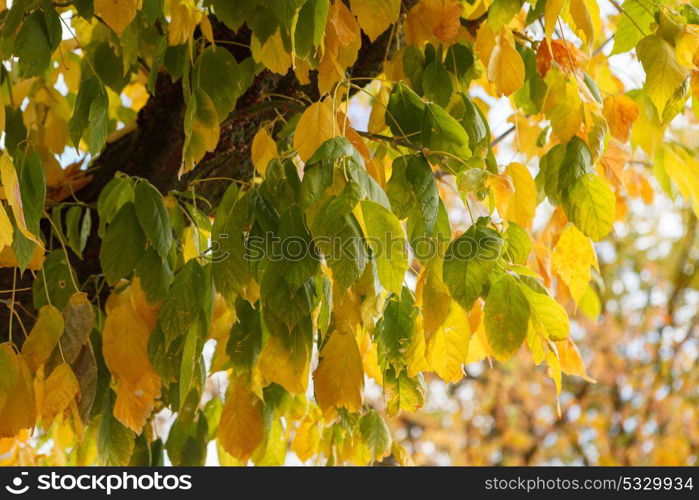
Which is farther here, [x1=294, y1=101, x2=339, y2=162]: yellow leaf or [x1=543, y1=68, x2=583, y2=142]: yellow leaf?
[x1=543, y1=68, x2=583, y2=142]: yellow leaf

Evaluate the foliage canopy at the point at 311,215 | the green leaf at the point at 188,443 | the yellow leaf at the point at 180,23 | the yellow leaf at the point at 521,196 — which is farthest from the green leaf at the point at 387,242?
the green leaf at the point at 188,443

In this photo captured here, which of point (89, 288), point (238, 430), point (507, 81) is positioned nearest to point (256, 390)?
point (238, 430)

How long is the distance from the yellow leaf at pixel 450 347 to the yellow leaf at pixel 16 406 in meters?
0.53

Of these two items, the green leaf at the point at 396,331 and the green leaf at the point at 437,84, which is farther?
the green leaf at the point at 437,84

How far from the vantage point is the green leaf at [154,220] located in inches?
44.9

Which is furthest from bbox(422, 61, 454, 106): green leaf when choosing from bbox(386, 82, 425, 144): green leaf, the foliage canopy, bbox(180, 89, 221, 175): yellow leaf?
bbox(180, 89, 221, 175): yellow leaf

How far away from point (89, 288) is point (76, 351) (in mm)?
452

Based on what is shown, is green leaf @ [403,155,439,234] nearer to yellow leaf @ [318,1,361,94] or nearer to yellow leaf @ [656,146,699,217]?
yellow leaf @ [318,1,361,94]

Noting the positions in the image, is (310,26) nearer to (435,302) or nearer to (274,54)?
(274,54)

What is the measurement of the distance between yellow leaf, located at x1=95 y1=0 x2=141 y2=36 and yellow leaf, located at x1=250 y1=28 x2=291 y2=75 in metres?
0.19

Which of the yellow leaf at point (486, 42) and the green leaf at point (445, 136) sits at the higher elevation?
the yellow leaf at point (486, 42)

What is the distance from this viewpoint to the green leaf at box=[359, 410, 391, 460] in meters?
1.54

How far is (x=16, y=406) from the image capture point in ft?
3.53

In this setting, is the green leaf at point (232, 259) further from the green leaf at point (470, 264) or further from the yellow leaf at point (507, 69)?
the yellow leaf at point (507, 69)
